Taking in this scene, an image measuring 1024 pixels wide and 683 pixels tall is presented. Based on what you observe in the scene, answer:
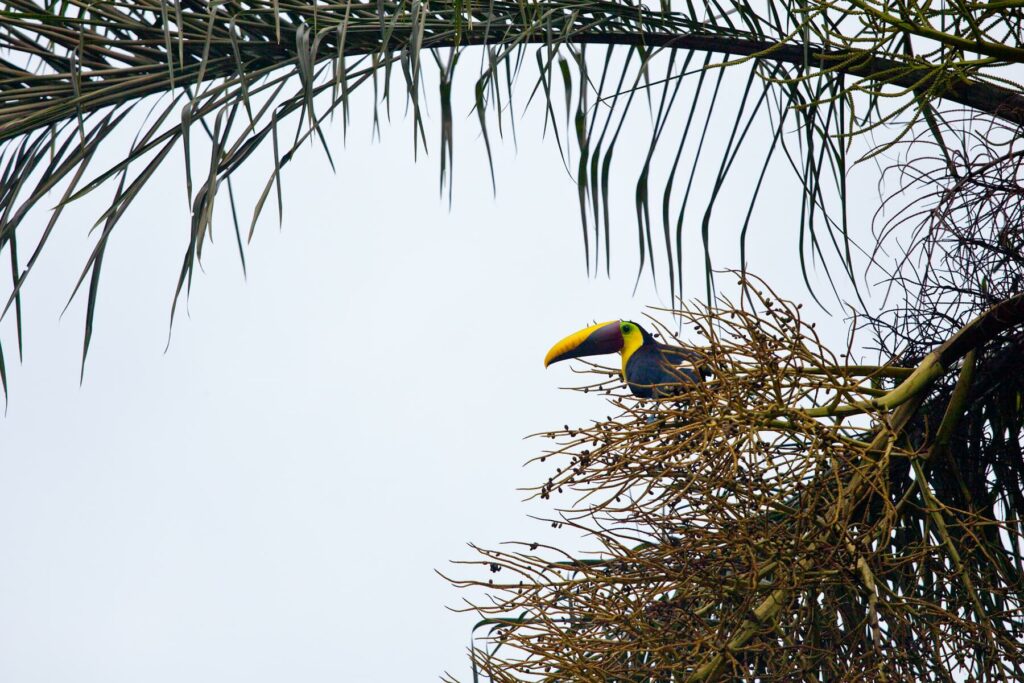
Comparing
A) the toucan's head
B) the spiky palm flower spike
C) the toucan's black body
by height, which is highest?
the toucan's head

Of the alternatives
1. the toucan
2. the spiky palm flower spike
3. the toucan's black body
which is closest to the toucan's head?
the toucan

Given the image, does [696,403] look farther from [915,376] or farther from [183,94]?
[183,94]

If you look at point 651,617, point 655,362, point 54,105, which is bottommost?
point 651,617

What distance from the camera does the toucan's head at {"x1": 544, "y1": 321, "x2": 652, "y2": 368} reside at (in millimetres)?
3838

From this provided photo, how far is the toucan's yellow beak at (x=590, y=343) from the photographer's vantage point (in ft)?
12.8

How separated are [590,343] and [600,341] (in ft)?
0.19

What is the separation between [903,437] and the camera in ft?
10.2

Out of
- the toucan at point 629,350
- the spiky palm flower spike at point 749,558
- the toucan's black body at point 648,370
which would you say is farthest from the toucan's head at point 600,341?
the spiky palm flower spike at point 749,558

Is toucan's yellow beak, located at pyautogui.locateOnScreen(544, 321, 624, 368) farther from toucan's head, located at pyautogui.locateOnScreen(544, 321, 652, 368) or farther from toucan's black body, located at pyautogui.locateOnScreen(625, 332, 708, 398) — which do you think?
toucan's black body, located at pyautogui.locateOnScreen(625, 332, 708, 398)

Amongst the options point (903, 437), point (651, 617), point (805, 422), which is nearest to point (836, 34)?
point (805, 422)

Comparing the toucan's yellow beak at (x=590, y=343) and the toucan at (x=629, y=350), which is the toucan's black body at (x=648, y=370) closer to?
the toucan at (x=629, y=350)

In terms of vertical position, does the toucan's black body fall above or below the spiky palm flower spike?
above

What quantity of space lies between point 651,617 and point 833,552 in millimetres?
427

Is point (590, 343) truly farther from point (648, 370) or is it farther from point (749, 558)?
point (749, 558)
